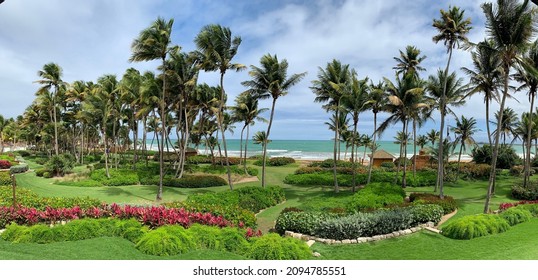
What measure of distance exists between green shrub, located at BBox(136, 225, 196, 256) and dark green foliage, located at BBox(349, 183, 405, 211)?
29.8 feet

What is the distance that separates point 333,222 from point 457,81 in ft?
55.4

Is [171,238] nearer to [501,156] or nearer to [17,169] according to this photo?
[17,169]

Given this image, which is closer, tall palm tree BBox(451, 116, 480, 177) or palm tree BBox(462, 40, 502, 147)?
palm tree BBox(462, 40, 502, 147)

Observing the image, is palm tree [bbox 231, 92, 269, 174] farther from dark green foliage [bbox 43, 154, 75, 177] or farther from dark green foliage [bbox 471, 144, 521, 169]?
dark green foliage [bbox 471, 144, 521, 169]

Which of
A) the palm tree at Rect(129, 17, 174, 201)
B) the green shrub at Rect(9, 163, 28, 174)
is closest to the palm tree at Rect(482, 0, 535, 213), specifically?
the palm tree at Rect(129, 17, 174, 201)

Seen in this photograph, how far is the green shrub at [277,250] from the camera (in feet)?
22.5

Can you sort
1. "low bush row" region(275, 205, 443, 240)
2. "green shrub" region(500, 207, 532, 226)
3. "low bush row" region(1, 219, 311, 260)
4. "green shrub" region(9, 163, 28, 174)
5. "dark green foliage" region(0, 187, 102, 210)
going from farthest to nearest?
"green shrub" region(9, 163, 28, 174) < "dark green foliage" region(0, 187, 102, 210) < "green shrub" region(500, 207, 532, 226) < "low bush row" region(275, 205, 443, 240) < "low bush row" region(1, 219, 311, 260)

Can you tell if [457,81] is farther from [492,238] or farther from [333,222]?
[333,222]

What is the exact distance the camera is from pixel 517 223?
34.4 feet

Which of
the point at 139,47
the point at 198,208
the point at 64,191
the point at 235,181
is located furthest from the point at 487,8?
the point at 64,191

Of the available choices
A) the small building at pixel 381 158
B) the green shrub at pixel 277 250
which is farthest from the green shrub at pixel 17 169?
the small building at pixel 381 158

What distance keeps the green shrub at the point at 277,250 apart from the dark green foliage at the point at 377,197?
750 cm

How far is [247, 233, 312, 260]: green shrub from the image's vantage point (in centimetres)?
685

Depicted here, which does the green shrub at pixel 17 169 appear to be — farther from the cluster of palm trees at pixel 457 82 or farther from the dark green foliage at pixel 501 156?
the dark green foliage at pixel 501 156
